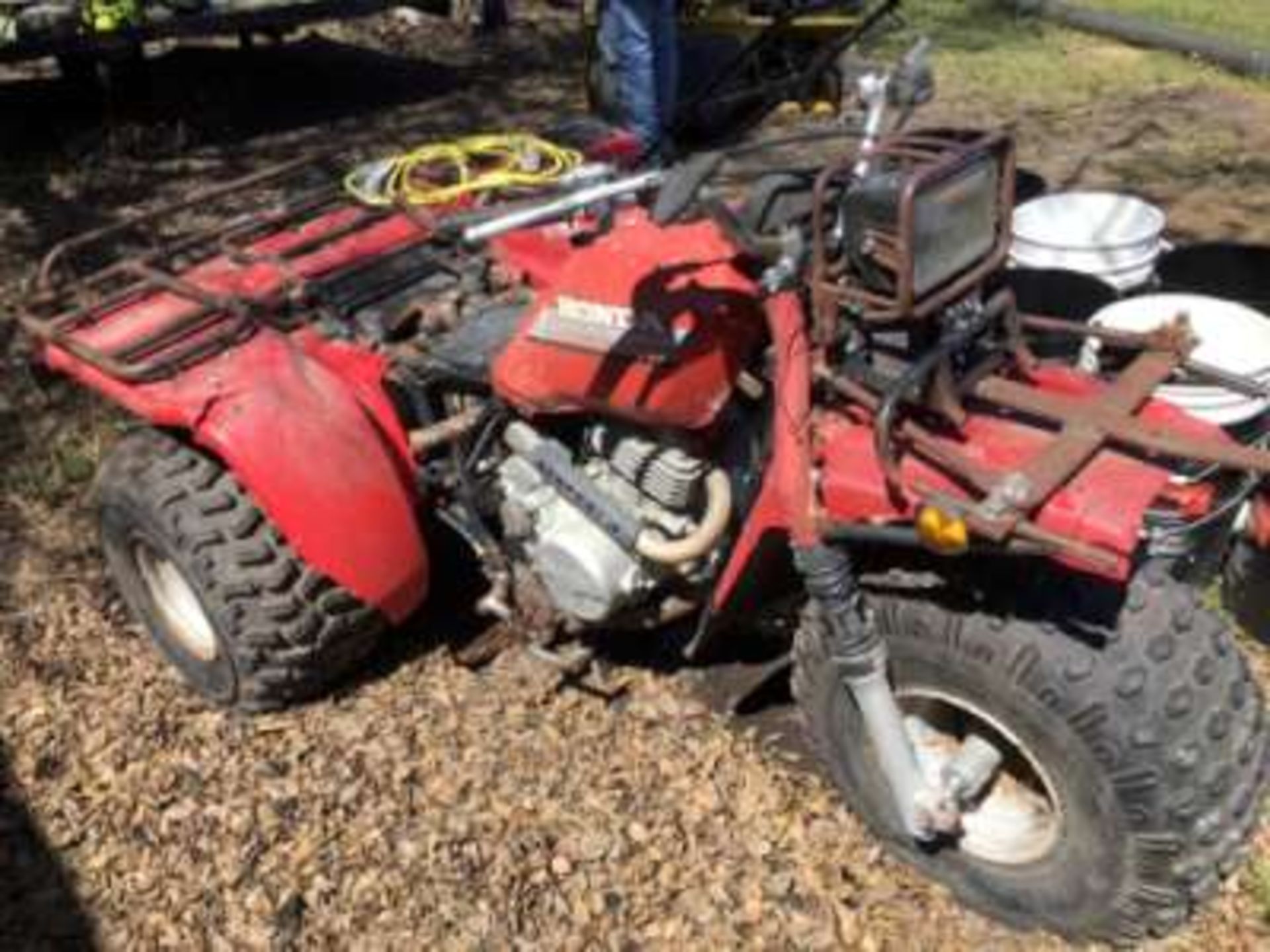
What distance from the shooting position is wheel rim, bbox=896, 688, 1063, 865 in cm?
274

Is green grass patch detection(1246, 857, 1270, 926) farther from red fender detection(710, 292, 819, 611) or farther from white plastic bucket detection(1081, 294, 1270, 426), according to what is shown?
red fender detection(710, 292, 819, 611)

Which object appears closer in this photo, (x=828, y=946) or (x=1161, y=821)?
(x=1161, y=821)

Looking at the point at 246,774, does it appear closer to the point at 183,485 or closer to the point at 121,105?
the point at 183,485

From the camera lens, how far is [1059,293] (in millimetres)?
3676

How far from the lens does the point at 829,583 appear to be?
8.34 ft

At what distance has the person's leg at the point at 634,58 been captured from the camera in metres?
6.01

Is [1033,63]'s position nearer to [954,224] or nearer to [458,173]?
[458,173]

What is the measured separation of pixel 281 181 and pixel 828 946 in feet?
16.3

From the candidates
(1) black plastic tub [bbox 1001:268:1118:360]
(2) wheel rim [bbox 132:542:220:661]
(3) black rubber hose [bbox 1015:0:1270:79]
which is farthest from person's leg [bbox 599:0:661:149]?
(3) black rubber hose [bbox 1015:0:1270:79]

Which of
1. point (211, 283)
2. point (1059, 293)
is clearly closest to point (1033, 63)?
point (1059, 293)

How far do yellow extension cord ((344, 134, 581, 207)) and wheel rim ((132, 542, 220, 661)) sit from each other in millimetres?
1137

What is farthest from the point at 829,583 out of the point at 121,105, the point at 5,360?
the point at 121,105

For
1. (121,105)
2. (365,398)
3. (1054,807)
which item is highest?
(365,398)

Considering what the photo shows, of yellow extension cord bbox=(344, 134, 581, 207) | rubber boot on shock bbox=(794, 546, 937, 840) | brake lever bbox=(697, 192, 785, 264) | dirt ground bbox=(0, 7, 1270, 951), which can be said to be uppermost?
brake lever bbox=(697, 192, 785, 264)
